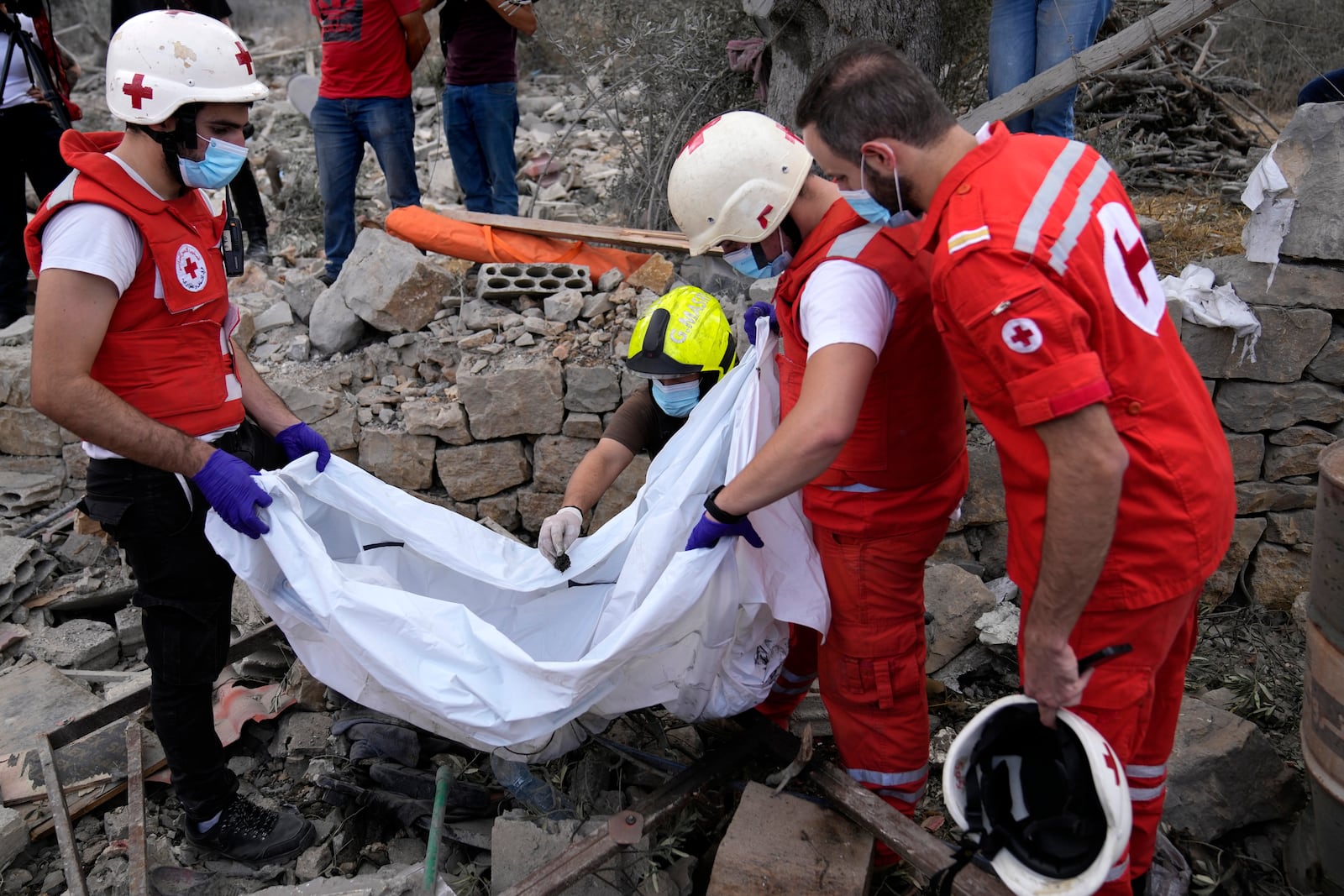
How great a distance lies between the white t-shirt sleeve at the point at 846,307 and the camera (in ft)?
6.77

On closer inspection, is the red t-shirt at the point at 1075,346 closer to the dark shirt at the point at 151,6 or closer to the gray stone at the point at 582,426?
the gray stone at the point at 582,426

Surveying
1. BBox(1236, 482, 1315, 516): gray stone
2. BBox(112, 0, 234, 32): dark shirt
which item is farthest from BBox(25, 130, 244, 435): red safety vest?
BBox(1236, 482, 1315, 516): gray stone

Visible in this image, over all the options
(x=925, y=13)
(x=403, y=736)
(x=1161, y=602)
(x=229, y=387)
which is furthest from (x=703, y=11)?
(x=1161, y=602)

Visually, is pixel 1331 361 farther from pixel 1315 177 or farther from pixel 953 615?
pixel 953 615

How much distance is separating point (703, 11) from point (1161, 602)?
190 inches

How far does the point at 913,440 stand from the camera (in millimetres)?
2367

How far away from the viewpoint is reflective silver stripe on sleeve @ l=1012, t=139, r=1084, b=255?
66.7 inches

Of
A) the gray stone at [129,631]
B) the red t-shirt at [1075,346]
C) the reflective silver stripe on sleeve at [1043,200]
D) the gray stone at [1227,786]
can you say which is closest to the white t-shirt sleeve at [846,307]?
the red t-shirt at [1075,346]

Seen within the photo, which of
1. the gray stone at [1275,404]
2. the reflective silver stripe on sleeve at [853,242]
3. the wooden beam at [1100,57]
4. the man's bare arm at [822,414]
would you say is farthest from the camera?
the gray stone at [1275,404]

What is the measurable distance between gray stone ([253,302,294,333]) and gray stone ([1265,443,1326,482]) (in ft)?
15.1

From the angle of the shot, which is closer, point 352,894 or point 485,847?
point 352,894

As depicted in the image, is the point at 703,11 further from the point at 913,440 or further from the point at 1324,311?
the point at 913,440

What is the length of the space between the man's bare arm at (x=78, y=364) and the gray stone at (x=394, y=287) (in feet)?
7.40

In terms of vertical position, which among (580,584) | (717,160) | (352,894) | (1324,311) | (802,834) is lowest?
(352,894)
